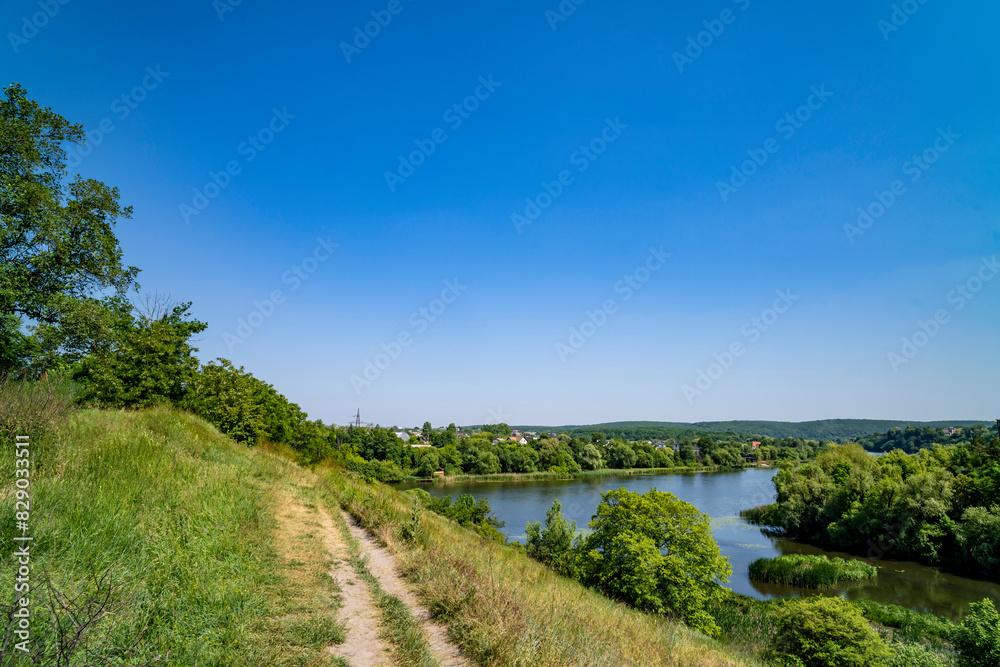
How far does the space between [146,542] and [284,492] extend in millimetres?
7077

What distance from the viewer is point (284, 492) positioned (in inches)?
436

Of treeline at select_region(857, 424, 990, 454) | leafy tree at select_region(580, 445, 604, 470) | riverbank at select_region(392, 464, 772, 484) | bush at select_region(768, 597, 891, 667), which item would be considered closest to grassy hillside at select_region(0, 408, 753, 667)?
bush at select_region(768, 597, 891, 667)

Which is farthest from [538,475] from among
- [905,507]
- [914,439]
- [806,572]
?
[914,439]

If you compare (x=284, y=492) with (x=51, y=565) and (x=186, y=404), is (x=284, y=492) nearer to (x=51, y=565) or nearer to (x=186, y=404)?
(x=51, y=565)

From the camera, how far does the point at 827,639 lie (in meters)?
16.0

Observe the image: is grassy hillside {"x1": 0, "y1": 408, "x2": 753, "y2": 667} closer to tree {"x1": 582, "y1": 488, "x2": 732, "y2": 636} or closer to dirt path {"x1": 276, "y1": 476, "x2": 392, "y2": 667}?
dirt path {"x1": 276, "y1": 476, "x2": 392, "y2": 667}

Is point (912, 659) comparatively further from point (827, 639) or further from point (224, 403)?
point (224, 403)

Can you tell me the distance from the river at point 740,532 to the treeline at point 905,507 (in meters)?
1.92

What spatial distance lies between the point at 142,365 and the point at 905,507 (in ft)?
191

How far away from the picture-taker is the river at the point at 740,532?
30.1 meters

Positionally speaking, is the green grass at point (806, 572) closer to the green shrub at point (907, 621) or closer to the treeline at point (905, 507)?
the green shrub at point (907, 621)

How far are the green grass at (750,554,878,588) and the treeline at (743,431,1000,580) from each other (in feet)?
29.7

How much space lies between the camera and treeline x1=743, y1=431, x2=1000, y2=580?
117ft

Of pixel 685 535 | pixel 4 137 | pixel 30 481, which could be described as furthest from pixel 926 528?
pixel 4 137
